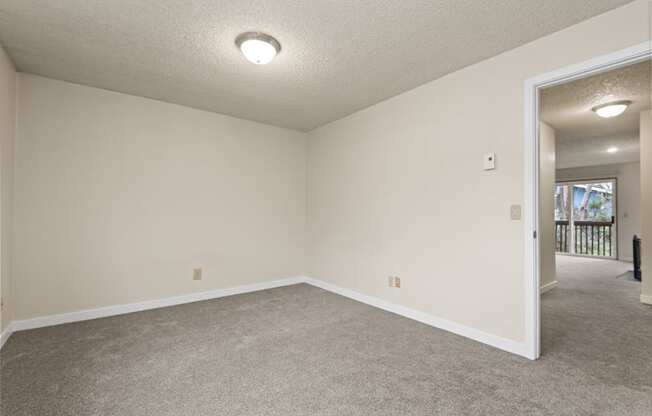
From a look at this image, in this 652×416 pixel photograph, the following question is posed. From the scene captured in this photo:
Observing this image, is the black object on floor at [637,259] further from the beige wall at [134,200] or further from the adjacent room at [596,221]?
the beige wall at [134,200]

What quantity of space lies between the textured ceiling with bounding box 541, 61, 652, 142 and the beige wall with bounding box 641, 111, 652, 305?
25cm

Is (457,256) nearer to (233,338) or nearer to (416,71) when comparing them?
(416,71)

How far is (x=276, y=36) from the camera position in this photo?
230 centimetres

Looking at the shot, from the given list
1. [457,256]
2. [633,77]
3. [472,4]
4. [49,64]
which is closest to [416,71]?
[472,4]

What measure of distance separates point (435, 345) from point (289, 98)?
9.72 feet

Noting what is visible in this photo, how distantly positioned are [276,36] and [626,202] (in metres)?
9.22

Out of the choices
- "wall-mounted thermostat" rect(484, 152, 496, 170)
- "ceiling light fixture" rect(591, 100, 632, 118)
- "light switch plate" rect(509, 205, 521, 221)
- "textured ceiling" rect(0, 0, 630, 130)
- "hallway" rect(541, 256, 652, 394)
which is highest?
"textured ceiling" rect(0, 0, 630, 130)

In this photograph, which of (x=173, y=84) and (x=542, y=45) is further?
(x=173, y=84)

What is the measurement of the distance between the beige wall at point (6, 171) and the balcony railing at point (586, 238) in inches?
442

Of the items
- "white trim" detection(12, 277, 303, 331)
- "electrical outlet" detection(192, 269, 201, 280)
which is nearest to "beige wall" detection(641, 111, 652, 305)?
"white trim" detection(12, 277, 303, 331)

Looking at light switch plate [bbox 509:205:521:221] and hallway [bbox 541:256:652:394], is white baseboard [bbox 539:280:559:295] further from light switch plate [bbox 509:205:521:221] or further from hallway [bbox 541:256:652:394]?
light switch plate [bbox 509:205:521:221]

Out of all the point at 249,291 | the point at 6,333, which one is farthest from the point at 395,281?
the point at 6,333

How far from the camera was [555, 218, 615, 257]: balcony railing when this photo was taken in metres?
7.85

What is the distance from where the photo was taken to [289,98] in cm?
353
